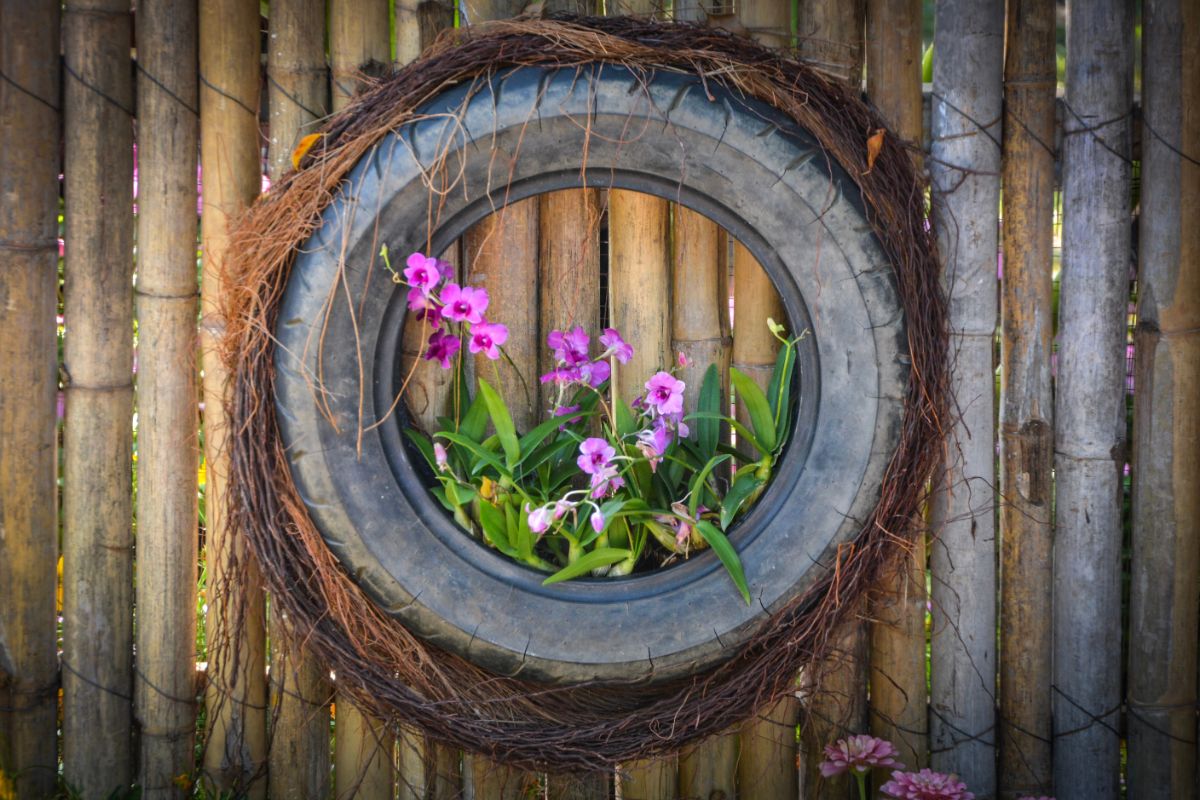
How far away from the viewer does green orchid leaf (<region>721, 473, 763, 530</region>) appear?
199 cm

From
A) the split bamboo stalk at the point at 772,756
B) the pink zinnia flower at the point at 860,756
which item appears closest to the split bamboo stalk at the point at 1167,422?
the pink zinnia flower at the point at 860,756

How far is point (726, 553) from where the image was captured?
194 cm

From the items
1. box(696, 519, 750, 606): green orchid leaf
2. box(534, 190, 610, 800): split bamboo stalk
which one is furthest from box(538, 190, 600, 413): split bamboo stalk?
box(696, 519, 750, 606): green orchid leaf

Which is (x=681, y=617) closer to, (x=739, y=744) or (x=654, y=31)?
(x=739, y=744)

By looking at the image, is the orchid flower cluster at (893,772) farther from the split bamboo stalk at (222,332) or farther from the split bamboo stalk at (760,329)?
the split bamboo stalk at (222,332)

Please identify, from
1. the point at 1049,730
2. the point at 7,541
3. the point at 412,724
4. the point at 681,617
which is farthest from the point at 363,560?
the point at 1049,730

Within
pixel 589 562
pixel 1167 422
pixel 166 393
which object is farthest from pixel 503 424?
pixel 1167 422

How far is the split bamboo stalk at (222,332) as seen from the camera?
82.0 inches

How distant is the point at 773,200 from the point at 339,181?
0.73 m

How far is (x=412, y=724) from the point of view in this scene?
204 centimetres

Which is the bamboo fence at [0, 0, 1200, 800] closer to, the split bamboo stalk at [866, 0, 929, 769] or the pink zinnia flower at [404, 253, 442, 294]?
the split bamboo stalk at [866, 0, 929, 769]

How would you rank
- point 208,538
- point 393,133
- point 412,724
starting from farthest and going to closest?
point 208,538 < point 412,724 < point 393,133

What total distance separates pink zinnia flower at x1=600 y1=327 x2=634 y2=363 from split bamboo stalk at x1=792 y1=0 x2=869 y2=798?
0.89 ft

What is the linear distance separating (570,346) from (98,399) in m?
0.88
